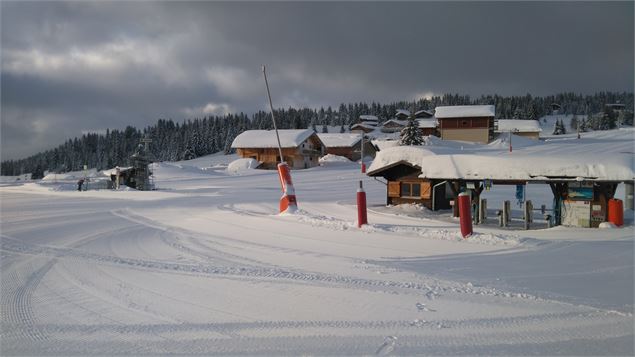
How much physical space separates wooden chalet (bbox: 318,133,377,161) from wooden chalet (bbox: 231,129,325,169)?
474 inches

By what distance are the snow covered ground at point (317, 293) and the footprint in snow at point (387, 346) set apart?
0.07 ft

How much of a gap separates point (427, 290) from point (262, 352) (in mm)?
2788

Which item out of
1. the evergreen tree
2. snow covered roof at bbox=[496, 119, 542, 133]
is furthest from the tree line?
the evergreen tree

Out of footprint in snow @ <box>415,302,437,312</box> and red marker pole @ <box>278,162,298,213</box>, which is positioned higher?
red marker pole @ <box>278,162,298,213</box>

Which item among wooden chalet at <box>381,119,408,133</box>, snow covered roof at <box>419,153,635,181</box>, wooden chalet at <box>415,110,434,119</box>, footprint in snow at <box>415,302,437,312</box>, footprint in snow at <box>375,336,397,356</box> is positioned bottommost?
footprint in snow at <box>375,336,397,356</box>

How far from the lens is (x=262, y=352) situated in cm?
421

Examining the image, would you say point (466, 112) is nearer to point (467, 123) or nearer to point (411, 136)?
point (467, 123)

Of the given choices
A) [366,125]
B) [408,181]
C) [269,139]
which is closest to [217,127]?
[366,125]

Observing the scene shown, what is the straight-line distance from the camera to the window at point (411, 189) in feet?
65.9

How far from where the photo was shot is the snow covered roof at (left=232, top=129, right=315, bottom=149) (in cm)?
6444

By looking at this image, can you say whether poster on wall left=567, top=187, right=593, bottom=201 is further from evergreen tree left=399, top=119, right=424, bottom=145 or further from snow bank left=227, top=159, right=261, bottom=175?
snow bank left=227, top=159, right=261, bottom=175

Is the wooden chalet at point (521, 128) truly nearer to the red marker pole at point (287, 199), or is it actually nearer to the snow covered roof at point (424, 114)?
the snow covered roof at point (424, 114)

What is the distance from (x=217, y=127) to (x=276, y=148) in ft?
284

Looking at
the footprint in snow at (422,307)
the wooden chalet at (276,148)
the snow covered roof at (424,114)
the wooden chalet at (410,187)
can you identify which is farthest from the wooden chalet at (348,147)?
the footprint in snow at (422,307)
